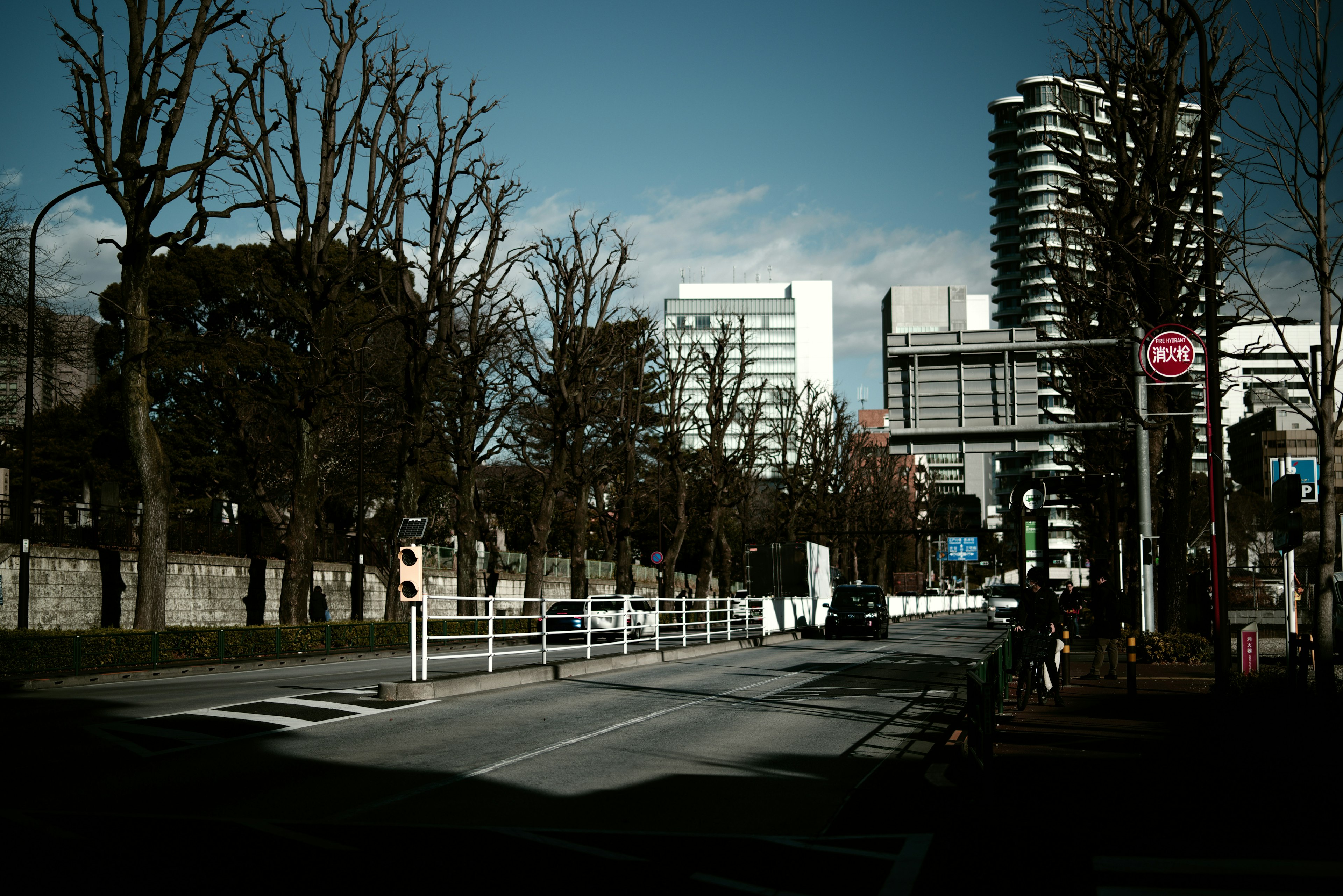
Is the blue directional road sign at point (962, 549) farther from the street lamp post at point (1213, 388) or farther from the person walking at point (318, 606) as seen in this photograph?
the street lamp post at point (1213, 388)

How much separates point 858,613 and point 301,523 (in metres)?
19.9

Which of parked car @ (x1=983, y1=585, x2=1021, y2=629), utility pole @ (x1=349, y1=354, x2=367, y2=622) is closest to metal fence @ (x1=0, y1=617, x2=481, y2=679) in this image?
utility pole @ (x1=349, y1=354, x2=367, y2=622)

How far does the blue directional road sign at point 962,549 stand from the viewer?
96.2m

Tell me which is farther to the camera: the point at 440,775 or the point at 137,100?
the point at 137,100

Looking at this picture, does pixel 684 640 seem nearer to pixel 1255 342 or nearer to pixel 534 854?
pixel 1255 342

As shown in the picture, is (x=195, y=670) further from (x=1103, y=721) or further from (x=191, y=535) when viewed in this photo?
(x=1103, y=721)

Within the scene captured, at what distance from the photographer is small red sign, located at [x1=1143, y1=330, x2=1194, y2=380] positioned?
19.6 m

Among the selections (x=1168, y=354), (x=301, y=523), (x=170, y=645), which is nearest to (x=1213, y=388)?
(x=1168, y=354)

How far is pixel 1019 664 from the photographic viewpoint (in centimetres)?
1628

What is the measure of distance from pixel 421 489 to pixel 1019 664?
48.5 meters

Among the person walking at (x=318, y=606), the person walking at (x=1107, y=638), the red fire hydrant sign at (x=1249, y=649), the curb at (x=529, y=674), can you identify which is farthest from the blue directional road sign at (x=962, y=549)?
the red fire hydrant sign at (x=1249, y=649)

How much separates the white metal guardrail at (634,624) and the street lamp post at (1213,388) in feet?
33.7

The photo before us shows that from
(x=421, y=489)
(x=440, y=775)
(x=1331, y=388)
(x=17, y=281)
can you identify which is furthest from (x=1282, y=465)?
(x=421, y=489)

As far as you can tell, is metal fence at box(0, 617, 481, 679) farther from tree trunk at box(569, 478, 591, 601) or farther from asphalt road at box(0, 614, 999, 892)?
tree trunk at box(569, 478, 591, 601)
